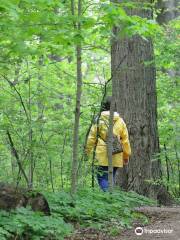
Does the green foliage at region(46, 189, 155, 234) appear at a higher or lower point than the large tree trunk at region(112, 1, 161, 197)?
lower

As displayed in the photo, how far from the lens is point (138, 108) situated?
26.9 feet

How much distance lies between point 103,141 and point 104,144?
0.17 feet

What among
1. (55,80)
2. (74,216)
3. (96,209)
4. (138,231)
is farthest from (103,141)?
(55,80)

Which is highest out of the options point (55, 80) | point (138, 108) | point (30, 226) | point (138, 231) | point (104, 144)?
point (55, 80)

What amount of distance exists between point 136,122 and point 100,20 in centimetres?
350

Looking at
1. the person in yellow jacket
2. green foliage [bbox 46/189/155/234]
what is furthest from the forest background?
green foliage [bbox 46/189/155/234]

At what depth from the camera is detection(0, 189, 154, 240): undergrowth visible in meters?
4.21

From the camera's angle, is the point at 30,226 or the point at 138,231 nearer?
the point at 30,226

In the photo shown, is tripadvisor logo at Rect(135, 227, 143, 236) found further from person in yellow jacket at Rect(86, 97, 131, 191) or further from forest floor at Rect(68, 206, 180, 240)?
person in yellow jacket at Rect(86, 97, 131, 191)

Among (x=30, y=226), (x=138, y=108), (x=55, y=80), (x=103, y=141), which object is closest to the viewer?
(x=30, y=226)

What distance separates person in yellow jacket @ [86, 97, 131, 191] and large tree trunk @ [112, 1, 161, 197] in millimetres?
621

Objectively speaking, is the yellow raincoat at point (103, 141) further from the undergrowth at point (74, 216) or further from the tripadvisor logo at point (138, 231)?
the tripadvisor logo at point (138, 231)

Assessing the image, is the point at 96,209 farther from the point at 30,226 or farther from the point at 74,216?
the point at 30,226

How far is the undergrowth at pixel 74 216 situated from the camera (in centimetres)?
421
